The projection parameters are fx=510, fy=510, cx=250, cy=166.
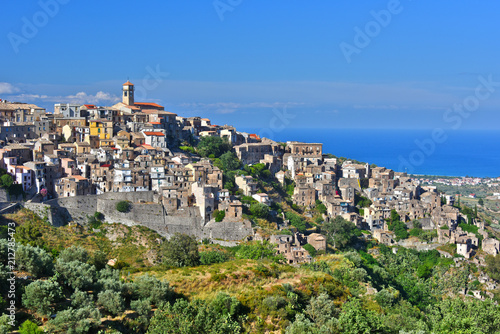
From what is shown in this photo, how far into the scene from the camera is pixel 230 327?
17.6 meters

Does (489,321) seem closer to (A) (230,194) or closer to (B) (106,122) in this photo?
(A) (230,194)

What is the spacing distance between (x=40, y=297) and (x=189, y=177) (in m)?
27.2

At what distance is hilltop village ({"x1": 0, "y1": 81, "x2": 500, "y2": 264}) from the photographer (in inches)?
1556

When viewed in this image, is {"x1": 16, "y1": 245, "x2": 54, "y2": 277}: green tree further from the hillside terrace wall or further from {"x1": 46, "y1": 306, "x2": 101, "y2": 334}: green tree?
the hillside terrace wall

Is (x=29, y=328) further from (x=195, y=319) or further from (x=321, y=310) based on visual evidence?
(x=321, y=310)

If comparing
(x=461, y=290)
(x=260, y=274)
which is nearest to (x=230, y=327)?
(x=260, y=274)

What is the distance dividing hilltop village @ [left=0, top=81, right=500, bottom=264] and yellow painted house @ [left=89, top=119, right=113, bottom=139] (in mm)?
94

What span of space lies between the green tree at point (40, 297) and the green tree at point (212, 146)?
3618 centimetres

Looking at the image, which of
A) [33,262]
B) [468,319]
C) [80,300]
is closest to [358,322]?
[468,319]

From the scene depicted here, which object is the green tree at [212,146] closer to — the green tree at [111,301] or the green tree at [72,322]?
the green tree at [111,301]

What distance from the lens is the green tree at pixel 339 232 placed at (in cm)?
4481

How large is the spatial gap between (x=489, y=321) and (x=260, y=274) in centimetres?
1041

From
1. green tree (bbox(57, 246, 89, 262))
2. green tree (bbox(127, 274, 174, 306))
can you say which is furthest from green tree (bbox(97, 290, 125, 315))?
green tree (bbox(57, 246, 89, 262))

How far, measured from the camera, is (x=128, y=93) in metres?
58.5
